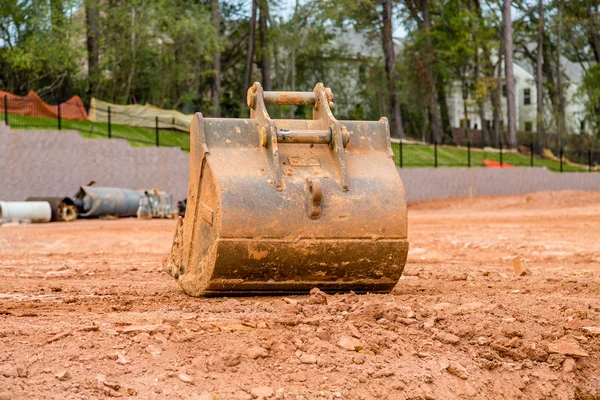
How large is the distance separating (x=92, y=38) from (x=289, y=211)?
3159cm

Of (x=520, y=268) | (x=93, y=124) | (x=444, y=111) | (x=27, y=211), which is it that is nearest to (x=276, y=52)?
(x=444, y=111)

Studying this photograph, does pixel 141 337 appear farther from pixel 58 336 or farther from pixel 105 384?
pixel 105 384

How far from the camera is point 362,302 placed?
6.77 meters

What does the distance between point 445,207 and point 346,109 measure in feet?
75.6

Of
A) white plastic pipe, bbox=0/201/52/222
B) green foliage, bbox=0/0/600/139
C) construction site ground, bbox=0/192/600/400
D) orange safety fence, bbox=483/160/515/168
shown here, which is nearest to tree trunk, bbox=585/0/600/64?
green foliage, bbox=0/0/600/139

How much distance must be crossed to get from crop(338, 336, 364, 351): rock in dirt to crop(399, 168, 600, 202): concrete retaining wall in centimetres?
2617

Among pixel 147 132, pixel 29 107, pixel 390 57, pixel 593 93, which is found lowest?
pixel 147 132

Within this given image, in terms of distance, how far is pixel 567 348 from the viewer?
19.8ft

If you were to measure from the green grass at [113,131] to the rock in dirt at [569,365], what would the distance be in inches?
923

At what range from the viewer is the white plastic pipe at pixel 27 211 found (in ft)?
72.7

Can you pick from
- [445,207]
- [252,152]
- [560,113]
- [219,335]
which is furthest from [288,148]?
[560,113]

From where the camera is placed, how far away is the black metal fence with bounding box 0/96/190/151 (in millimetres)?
28125

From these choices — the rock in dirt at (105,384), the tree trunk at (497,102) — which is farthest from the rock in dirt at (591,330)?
the tree trunk at (497,102)

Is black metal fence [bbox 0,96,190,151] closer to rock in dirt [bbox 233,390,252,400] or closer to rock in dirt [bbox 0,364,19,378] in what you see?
rock in dirt [bbox 0,364,19,378]
